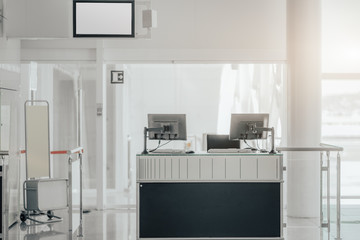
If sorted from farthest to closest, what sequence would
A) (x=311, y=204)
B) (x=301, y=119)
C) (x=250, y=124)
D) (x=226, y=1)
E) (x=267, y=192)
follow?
(x=226, y=1) → (x=301, y=119) → (x=311, y=204) → (x=250, y=124) → (x=267, y=192)

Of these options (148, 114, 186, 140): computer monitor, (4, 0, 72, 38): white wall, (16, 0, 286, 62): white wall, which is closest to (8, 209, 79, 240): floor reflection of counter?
(148, 114, 186, 140): computer monitor

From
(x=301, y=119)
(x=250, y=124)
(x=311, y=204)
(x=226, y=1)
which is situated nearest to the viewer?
(x=250, y=124)

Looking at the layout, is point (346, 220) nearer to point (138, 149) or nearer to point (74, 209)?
point (138, 149)

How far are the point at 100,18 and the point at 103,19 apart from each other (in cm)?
4

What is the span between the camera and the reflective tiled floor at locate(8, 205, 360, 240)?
7.50m

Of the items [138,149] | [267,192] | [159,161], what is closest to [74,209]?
[138,149]

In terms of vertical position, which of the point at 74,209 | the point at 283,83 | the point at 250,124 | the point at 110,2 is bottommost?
the point at 74,209

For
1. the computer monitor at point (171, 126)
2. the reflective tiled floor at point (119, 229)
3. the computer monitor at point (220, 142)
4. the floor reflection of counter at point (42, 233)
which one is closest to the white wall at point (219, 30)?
the computer monitor at point (220, 142)

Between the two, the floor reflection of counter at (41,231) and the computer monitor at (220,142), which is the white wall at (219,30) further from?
the floor reflection of counter at (41,231)

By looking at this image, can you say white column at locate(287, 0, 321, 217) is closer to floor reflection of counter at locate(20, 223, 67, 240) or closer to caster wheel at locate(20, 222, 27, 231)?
floor reflection of counter at locate(20, 223, 67, 240)

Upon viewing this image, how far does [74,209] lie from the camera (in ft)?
32.7

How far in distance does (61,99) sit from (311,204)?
451 cm

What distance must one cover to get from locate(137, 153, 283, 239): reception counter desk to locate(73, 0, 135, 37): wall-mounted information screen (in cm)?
190

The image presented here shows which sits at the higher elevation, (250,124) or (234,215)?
(250,124)
